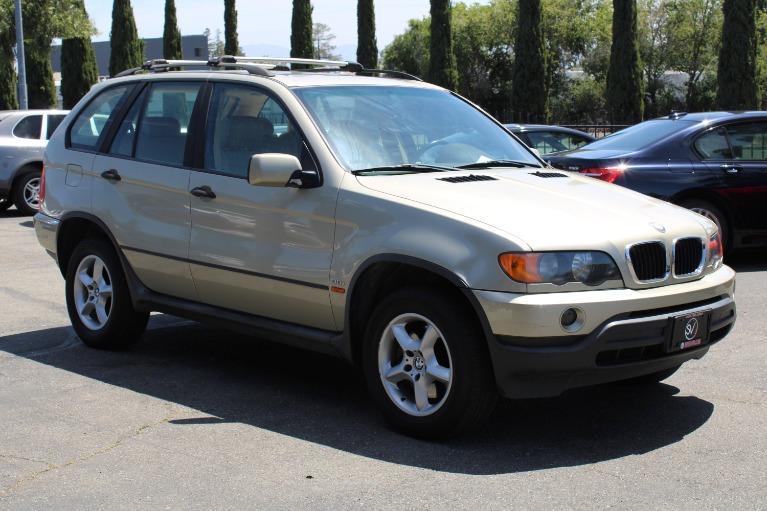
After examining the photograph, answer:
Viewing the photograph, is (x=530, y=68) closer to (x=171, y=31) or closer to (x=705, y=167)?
(x=171, y=31)

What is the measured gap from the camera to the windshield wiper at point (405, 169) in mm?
5559

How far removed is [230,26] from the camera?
186 feet

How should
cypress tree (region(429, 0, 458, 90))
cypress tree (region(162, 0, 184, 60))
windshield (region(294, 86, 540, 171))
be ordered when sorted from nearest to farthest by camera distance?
windshield (region(294, 86, 540, 171))
cypress tree (region(429, 0, 458, 90))
cypress tree (region(162, 0, 184, 60))

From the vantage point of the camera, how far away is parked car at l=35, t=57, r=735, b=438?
4.76m

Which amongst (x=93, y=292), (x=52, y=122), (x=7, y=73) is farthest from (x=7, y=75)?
(x=93, y=292)

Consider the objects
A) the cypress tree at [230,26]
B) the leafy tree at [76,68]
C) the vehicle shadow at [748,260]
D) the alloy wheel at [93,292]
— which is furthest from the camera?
the cypress tree at [230,26]

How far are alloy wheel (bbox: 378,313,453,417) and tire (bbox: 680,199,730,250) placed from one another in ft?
20.2

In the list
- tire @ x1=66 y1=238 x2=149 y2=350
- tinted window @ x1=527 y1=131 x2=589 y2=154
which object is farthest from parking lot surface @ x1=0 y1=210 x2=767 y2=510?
tinted window @ x1=527 y1=131 x2=589 y2=154

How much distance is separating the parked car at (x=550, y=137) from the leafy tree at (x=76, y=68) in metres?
27.5

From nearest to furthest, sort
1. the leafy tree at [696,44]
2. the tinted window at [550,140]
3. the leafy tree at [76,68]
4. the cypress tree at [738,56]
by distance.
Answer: the tinted window at [550,140] → the cypress tree at [738,56] → the leafy tree at [76,68] → the leafy tree at [696,44]

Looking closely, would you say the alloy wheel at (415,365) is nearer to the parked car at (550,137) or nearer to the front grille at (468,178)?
the front grille at (468,178)

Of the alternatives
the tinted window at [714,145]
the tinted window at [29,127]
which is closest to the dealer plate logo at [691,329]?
the tinted window at [714,145]

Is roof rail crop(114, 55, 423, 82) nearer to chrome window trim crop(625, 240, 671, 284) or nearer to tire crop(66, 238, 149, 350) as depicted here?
tire crop(66, 238, 149, 350)

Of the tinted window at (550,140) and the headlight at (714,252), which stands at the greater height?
the tinted window at (550,140)
